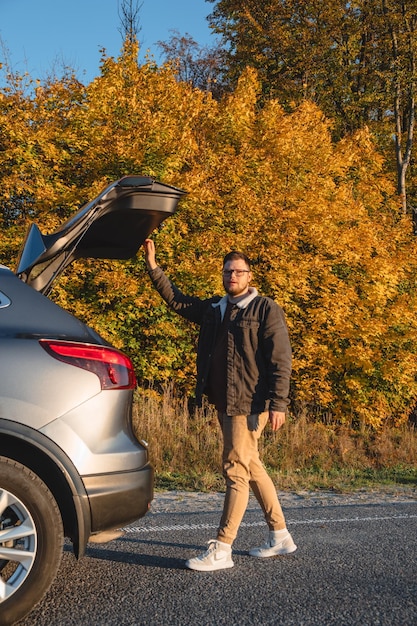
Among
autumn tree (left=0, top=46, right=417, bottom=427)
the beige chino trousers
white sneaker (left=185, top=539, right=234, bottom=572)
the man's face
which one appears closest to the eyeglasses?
the man's face

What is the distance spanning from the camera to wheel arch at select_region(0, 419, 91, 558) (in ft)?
10.5

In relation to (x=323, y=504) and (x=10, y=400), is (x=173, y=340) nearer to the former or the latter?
(x=323, y=504)

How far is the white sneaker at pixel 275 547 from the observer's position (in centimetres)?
445

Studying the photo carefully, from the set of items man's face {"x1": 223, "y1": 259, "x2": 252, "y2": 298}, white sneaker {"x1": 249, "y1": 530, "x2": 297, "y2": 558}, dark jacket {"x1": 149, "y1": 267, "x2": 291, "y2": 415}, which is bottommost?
white sneaker {"x1": 249, "y1": 530, "x2": 297, "y2": 558}

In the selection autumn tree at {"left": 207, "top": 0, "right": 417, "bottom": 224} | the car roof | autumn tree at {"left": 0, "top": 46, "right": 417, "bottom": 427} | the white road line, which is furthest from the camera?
autumn tree at {"left": 207, "top": 0, "right": 417, "bottom": 224}

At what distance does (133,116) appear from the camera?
15852 mm

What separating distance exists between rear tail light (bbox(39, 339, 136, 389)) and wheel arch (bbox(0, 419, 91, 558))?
359 millimetres

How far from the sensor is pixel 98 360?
3414mm

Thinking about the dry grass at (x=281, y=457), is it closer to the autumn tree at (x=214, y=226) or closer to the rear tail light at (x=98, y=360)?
the autumn tree at (x=214, y=226)

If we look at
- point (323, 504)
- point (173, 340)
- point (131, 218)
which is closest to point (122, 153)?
point (173, 340)

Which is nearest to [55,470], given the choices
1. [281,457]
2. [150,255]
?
[150,255]

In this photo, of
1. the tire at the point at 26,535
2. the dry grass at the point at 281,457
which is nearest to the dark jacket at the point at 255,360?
the tire at the point at 26,535

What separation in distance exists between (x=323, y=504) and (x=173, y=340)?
9323 millimetres

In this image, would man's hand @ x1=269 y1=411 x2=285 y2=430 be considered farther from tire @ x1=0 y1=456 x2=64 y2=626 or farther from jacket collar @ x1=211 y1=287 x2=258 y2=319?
tire @ x1=0 y1=456 x2=64 y2=626
